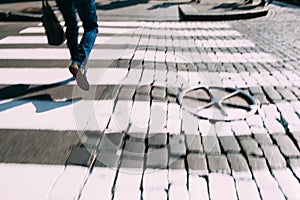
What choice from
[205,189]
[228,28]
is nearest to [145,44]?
[228,28]

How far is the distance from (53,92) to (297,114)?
126 inches

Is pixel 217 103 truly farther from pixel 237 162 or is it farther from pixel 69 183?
pixel 69 183

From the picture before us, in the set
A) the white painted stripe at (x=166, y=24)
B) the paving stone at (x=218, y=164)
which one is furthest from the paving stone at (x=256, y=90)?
the white painted stripe at (x=166, y=24)

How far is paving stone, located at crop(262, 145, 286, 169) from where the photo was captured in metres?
2.41

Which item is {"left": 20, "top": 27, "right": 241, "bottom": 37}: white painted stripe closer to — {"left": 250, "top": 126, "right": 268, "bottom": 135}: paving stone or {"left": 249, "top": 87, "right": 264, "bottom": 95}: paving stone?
{"left": 249, "top": 87, "right": 264, "bottom": 95}: paving stone

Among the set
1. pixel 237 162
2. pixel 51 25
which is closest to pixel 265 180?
pixel 237 162

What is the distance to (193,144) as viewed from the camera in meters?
2.71

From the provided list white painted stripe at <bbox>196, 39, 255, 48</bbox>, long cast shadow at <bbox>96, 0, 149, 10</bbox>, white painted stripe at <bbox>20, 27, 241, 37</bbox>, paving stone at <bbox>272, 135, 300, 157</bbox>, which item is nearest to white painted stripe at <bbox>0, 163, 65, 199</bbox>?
paving stone at <bbox>272, 135, 300, 157</bbox>

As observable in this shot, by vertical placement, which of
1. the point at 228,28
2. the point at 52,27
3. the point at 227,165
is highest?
the point at 52,27

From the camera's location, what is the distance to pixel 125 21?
9.02m

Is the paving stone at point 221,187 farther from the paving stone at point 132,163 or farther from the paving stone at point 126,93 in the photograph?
the paving stone at point 126,93

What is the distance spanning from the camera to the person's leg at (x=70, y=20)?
3601mm

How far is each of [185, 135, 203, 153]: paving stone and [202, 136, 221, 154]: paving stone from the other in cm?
5

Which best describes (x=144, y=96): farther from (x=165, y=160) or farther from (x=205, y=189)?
(x=205, y=189)
